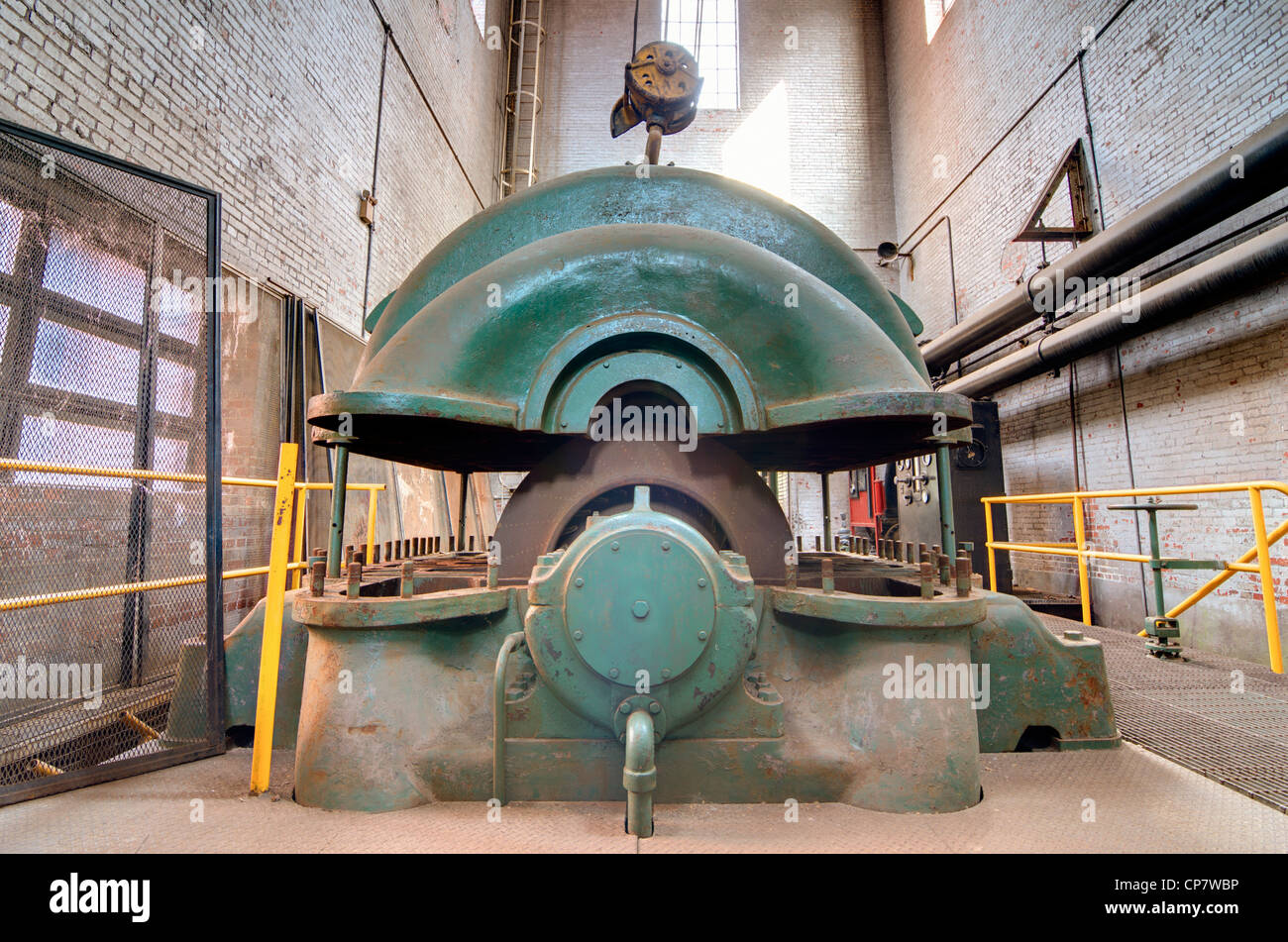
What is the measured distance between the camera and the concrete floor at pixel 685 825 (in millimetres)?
1510

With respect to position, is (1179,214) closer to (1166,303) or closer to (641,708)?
(1166,303)

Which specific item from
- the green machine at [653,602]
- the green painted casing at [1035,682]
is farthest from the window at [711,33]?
the green painted casing at [1035,682]

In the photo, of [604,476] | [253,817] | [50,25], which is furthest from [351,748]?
[50,25]

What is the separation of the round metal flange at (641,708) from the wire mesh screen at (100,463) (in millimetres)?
1629

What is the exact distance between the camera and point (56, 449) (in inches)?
105

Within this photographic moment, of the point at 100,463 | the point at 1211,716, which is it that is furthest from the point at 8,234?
the point at 1211,716

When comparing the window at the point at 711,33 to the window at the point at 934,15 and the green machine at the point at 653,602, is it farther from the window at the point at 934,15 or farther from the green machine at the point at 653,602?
the green machine at the point at 653,602

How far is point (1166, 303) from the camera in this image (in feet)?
15.4

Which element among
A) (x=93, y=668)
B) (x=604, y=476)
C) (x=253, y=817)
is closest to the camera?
(x=253, y=817)

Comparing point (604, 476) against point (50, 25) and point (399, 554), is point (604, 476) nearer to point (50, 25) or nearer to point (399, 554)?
point (399, 554)

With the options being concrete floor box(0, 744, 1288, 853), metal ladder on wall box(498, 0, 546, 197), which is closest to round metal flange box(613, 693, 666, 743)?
concrete floor box(0, 744, 1288, 853)

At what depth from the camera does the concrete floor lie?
1.51 metres

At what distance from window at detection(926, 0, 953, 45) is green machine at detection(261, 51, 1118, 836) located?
10.7 m

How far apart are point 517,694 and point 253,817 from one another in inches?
30.5
